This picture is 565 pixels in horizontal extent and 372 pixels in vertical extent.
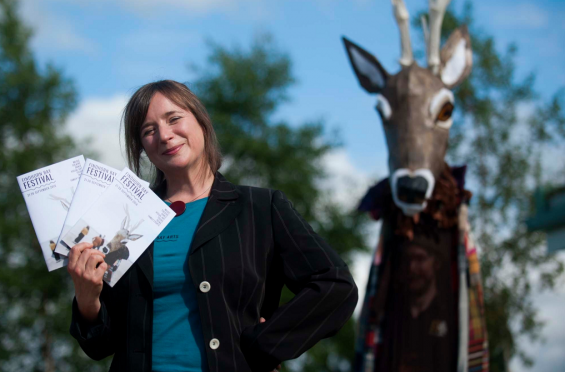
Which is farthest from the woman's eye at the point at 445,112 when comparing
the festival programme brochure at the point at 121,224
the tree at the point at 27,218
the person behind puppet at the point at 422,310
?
the tree at the point at 27,218

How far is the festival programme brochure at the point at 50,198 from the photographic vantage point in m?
1.71

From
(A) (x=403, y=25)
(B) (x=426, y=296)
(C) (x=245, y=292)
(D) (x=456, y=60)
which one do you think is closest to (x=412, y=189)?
(B) (x=426, y=296)

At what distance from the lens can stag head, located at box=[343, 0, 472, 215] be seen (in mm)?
4582

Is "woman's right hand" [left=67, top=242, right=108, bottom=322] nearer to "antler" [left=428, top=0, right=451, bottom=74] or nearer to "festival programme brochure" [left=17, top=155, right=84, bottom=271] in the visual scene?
"festival programme brochure" [left=17, top=155, right=84, bottom=271]

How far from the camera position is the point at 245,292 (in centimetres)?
162

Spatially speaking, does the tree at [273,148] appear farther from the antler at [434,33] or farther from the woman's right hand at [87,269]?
the woman's right hand at [87,269]

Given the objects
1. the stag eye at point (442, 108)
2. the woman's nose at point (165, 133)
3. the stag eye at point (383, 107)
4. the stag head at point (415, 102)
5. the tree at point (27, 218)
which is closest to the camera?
the woman's nose at point (165, 133)

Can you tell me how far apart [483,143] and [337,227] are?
4.31 metres

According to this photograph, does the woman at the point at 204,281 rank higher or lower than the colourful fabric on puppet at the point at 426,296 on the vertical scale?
lower

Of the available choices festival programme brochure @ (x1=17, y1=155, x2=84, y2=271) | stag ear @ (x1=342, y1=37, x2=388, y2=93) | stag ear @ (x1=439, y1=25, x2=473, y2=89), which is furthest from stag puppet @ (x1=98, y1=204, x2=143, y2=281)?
stag ear @ (x1=439, y1=25, x2=473, y2=89)

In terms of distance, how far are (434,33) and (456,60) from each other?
0.31 metres

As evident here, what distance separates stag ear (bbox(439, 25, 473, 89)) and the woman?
3.69 m

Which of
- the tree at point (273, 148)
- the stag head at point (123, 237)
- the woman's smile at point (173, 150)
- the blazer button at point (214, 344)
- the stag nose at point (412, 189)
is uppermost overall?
the tree at point (273, 148)

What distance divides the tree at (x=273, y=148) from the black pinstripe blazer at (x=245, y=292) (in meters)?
13.1
